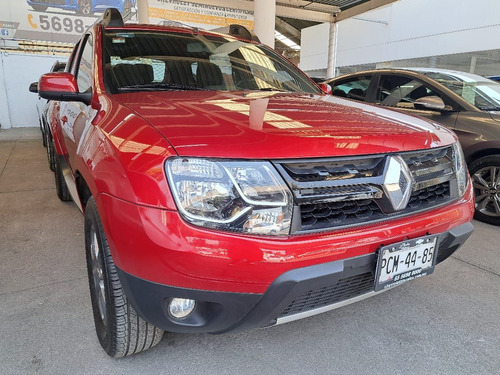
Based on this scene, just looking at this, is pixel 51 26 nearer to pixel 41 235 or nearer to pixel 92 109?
pixel 41 235

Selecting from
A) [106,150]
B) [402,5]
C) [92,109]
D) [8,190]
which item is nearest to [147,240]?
[106,150]

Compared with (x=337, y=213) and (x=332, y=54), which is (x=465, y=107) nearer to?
(x=337, y=213)

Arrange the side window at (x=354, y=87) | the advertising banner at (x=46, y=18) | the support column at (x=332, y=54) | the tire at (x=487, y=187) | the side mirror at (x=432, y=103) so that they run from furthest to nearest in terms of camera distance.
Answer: the support column at (x=332, y=54) < the advertising banner at (x=46, y=18) < the side window at (x=354, y=87) < the side mirror at (x=432, y=103) < the tire at (x=487, y=187)

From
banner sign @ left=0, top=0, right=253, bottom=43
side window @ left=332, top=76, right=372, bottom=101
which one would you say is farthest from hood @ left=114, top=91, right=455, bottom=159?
banner sign @ left=0, top=0, right=253, bottom=43

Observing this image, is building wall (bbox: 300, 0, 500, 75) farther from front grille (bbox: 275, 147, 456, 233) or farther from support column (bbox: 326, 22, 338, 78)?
front grille (bbox: 275, 147, 456, 233)

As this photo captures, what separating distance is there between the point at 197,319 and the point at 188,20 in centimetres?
1297

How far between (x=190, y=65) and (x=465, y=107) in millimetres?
2733

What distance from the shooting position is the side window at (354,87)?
4.61m

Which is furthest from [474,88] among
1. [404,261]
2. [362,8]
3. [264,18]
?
[362,8]

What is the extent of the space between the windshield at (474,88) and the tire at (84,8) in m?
9.73

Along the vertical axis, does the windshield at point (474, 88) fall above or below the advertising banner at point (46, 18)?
below

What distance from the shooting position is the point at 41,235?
297 centimetres

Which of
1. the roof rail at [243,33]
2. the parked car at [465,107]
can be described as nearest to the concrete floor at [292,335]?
the parked car at [465,107]

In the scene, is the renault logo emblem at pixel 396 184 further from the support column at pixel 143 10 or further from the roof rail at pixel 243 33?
the support column at pixel 143 10
